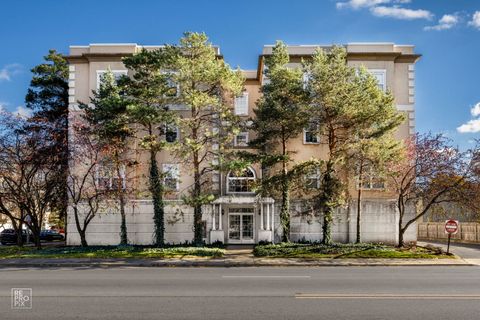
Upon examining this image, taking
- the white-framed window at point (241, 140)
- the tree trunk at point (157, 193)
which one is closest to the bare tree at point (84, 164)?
the tree trunk at point (157, 193)

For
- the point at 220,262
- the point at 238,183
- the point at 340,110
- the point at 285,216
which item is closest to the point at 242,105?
the point at 238,183

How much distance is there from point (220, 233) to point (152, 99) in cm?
1043

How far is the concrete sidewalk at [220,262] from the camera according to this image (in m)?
21.0

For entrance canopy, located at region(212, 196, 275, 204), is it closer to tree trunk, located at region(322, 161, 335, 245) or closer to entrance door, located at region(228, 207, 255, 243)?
entrance door, located at region(228, 207, 255, 243)

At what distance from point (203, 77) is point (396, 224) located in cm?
1608

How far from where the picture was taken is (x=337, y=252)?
78.5 ft

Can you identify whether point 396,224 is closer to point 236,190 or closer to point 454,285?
point 236,190

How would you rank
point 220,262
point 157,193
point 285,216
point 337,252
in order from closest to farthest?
1. point 220,262
2. point 337,252
3. point 157,193
4. point 285,216

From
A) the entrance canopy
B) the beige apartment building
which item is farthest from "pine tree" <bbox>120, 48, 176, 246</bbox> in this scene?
the entrance canopy

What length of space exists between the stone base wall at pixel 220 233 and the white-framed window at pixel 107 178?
9.72 ft

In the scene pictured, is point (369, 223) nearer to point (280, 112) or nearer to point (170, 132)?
point (280, 112)

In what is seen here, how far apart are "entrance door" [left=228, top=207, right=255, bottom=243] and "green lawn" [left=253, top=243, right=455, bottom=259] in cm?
710

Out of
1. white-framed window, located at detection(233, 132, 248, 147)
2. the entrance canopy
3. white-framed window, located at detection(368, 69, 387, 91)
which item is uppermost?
white-framed window, located at detection(368, 69, 387, 91)

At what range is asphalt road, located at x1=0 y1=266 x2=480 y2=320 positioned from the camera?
9648mm
